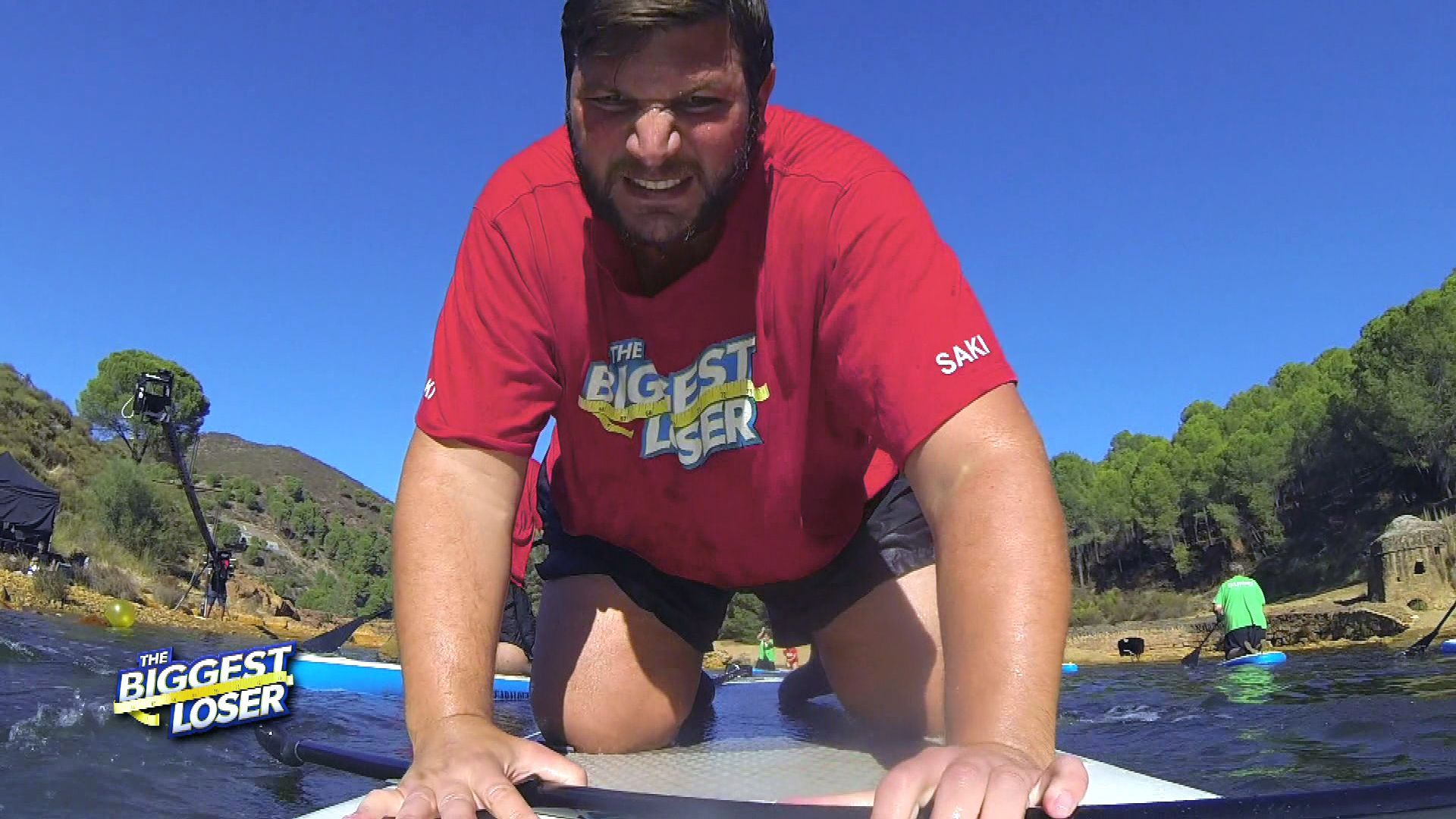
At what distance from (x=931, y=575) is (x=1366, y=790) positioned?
1416 mm

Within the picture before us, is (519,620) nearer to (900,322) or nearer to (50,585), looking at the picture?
(900,322)

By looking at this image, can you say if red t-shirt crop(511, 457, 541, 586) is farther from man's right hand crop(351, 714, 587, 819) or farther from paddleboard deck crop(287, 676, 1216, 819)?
man's right hand crop(351, 714, 587, 819)

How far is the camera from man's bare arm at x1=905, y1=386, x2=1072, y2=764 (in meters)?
1.08

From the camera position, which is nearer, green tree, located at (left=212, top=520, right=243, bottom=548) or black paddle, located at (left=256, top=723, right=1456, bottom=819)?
black paddle, located at (left=256, top=723, right=1456, bottom=819)

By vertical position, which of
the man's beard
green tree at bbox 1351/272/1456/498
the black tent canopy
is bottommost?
the man's beard

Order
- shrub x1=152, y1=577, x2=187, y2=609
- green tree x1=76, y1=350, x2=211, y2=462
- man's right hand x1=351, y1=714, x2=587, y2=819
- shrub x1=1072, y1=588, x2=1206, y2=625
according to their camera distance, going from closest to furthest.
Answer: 1. man's right hand x1=351, y1=714, x2=587, y2=819
2. shrub x1=152, y1=577, x2=187, y2=609
3. shrub x1=1072, y1=588, x2=1206, y2=625
4. green tree x1=76, y1=350, x2=211, y2=462

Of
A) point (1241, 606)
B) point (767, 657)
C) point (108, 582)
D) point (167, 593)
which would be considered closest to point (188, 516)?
point (167, 593)

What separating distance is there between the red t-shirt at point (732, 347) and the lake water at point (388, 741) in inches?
37.2

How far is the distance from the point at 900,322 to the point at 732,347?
42cm

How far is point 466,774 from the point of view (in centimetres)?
112

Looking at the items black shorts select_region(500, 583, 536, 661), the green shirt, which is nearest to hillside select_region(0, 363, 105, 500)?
black shorts select_region(500, 583, 536, 661)

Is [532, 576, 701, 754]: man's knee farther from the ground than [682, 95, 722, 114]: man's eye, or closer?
closer

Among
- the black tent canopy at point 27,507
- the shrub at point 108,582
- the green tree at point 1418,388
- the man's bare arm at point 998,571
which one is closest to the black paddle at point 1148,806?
the man's bare arm at point 998,571

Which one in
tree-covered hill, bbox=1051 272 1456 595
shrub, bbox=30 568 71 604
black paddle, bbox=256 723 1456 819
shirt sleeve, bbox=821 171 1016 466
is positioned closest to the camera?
black paddle, bbox=256 723 1456 819
